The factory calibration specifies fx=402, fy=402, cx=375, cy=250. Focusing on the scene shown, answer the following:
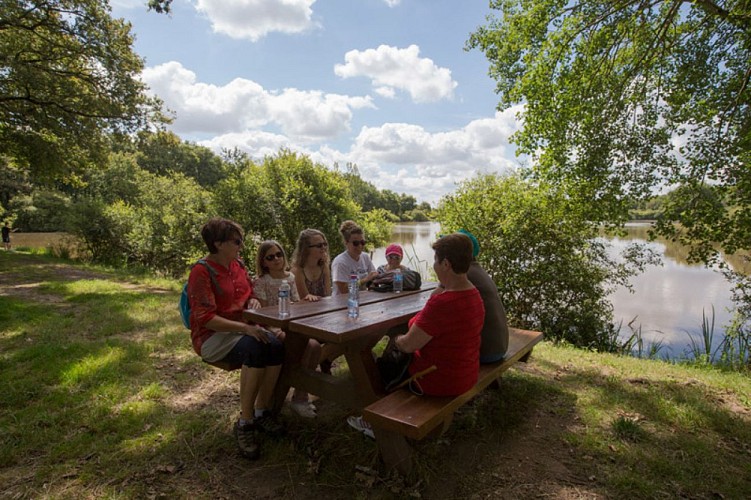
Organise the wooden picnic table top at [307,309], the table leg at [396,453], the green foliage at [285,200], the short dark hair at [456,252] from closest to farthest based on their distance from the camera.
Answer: the short dark hair at [456,252]
the table leg at [396,453]
the wooden picnic table top at [307,309]
the green foliage at [285,200]

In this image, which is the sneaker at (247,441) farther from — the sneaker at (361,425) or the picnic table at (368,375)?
the sneaker at (361,425)

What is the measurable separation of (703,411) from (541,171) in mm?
4563

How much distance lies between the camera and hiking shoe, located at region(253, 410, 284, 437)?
2803 millimetres

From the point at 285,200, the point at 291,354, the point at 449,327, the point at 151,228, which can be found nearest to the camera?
the point at 449,327

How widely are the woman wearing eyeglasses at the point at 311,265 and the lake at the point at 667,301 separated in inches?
145

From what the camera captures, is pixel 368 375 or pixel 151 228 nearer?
pixel 368 375

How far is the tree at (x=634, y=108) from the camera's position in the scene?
6074mm

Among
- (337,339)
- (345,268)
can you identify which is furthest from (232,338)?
(345,268)

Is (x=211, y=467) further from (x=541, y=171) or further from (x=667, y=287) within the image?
(x=667, y=287)

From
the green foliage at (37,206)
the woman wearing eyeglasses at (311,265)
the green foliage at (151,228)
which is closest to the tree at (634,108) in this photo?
the woman wearing eyeglasses at (311,265)

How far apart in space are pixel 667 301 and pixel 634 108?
6.50 meters

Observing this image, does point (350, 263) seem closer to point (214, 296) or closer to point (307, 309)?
point (307, 309)

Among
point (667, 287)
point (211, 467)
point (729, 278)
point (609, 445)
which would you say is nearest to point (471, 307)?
point (609, 445)

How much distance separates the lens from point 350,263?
4.32 metres
